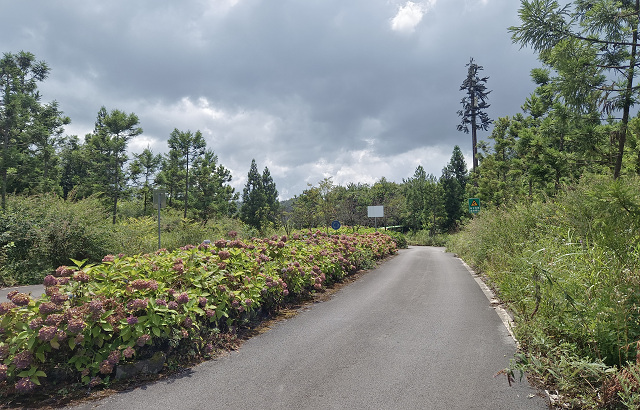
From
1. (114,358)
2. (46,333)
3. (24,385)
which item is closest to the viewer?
(24,385)

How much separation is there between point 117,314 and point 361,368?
106 inches

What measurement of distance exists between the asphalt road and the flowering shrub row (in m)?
0.43

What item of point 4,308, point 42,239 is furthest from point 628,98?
point 42,239

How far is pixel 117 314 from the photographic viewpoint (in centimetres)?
379

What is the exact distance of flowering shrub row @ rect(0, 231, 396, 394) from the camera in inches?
134

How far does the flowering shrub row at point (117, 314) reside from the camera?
134 inches

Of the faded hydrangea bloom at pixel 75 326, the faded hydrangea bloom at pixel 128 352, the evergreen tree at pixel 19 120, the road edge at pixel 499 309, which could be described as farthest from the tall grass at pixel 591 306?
the evergreen tree at pixel 19 120

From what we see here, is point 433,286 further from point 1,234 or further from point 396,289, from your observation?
point 1,234

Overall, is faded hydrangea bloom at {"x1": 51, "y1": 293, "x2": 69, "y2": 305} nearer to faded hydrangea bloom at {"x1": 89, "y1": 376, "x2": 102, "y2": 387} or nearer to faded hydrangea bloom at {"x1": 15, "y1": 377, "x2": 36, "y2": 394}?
faded hydrangea bloom at {"x1": 15, "y1": 377, "x2": 36, "y2": 394}

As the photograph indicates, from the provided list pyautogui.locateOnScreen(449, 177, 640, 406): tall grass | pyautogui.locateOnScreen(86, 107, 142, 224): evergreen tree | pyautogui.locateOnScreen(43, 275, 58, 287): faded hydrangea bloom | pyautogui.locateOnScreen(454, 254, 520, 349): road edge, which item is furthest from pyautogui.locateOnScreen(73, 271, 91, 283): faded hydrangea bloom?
pyautogui.locateOnScreen(86, 107, 142, 224): evergreen tree

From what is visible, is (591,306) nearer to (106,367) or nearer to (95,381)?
(106,367)

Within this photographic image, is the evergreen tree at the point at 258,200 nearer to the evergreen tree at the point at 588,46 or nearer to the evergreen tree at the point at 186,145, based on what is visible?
the evergreen tree at the point at 186,145

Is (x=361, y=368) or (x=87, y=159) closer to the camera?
(x=361, y=368)

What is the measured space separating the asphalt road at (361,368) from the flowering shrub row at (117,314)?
43 cm
